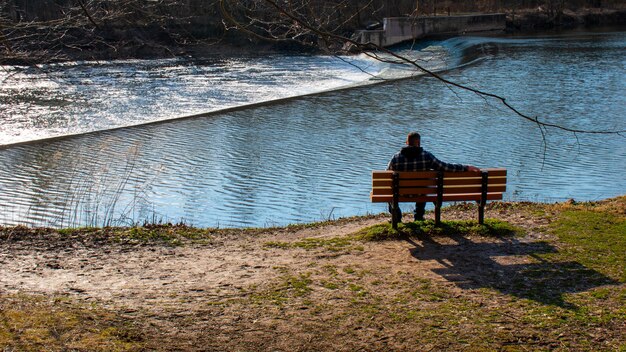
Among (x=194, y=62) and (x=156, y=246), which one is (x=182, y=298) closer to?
(x=156, y=246)

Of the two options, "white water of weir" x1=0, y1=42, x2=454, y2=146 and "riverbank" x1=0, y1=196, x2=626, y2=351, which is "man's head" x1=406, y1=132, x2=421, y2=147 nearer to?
"riverbank" x1=0, y1=196, x2=626, y2=351

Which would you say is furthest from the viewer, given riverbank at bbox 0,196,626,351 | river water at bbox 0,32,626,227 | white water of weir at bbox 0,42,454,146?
white water of weir at bbox 0,42,454,146

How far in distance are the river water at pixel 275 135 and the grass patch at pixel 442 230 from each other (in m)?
1.39

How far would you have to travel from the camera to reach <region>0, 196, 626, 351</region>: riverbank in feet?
17.9

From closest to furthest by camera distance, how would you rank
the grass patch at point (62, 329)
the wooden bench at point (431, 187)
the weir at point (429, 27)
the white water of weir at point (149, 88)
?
the grass patch at point (62, 329) → the wooden bench at point (431, 187) → the white water of weir at point (149, 88) → the weir at point (429, 27)

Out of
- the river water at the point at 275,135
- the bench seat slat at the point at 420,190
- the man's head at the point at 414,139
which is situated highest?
the man's head at the point at 414,139

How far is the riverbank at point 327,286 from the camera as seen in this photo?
547 centimetres

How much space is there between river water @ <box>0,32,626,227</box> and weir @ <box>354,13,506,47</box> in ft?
24.7

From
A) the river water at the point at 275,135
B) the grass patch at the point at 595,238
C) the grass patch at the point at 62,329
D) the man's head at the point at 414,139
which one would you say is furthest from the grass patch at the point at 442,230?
the grass patch at the point at 62,329

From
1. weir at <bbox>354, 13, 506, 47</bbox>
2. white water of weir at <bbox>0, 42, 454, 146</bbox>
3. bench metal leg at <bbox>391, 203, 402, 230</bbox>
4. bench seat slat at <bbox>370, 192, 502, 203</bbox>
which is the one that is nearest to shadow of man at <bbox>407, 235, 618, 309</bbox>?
bench metal leg at <bbox>391, 203, 402, 230</bbox>

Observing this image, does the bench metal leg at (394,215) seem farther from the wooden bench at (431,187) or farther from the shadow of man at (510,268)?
the shadow of man at (510,268)

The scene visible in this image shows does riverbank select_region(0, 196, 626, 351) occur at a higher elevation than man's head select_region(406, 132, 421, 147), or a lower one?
lower

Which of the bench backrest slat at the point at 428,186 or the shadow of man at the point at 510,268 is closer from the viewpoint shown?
the shadow of man at the point at 510,268

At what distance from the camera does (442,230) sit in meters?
8.59
